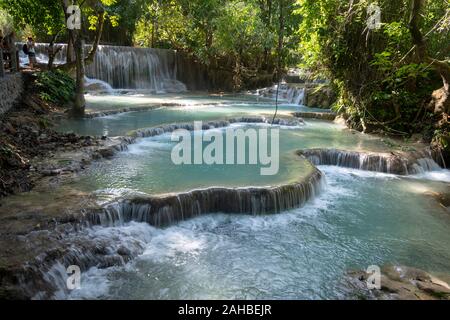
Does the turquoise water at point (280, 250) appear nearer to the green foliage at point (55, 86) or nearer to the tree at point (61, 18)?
the tree at point (61, 18)

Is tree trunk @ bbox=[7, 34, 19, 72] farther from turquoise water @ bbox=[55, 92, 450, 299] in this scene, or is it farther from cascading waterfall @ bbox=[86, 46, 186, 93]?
cascading waterfall @ bbox=[86, 46, 186, 93]

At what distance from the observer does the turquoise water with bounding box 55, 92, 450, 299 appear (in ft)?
15.6

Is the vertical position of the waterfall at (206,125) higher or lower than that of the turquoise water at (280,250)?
higher

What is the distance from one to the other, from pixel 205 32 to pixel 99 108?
466 inches

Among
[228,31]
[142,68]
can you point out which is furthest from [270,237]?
[142,68]

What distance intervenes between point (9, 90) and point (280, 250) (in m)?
9.07

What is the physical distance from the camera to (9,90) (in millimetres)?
11016

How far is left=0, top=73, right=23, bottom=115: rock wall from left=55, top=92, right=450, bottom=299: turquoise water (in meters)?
3.90

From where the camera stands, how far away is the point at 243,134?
11.2m

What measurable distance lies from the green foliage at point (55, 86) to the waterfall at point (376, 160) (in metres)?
8.73

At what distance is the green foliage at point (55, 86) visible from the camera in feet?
43.5

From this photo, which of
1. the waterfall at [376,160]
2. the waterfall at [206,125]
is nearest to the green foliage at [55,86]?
the waterfall at [206,125]
